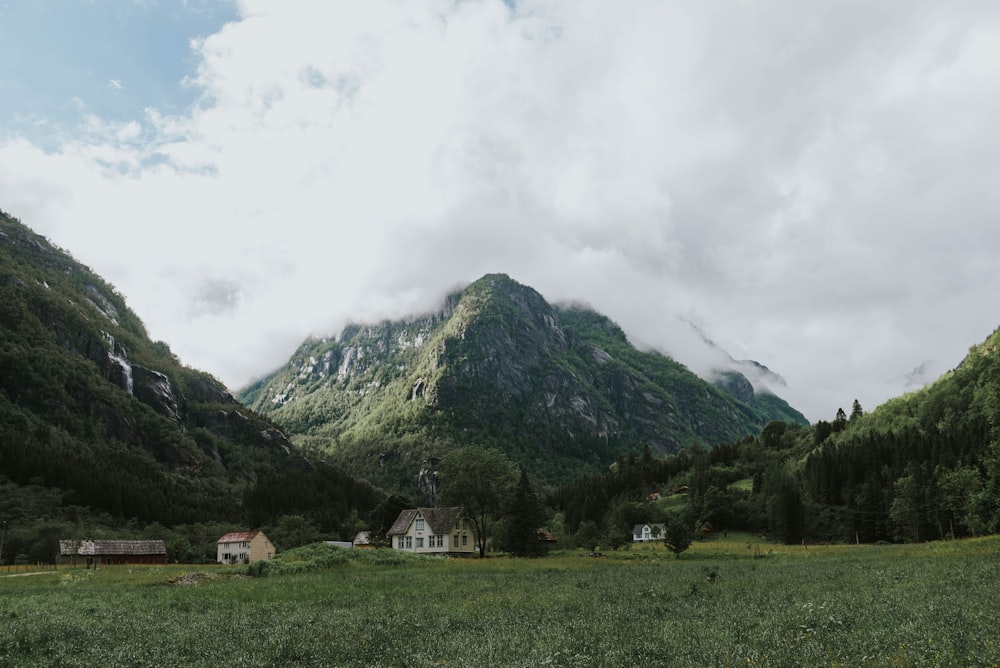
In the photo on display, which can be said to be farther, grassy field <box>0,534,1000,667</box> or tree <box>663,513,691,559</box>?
tree <box>663,513,691,559</box>

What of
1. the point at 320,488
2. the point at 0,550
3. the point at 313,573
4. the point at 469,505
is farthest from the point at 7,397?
the point at 313,573

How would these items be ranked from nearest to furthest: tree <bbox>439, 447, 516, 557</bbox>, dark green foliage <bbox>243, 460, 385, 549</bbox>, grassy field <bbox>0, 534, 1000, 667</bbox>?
1. grassy field <bbox>0, 534, 1000, 667</bbox>
2. tree <bbox>439, 447, 516, 557</bbox>
3. dark green foliage <bbox>243, 460, 385, 549</bbox>

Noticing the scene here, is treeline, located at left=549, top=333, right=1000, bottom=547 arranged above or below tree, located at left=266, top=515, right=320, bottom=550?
above

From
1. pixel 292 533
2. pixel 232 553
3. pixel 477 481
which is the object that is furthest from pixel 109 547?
pixel 477 481

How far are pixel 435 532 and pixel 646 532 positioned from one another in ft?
190

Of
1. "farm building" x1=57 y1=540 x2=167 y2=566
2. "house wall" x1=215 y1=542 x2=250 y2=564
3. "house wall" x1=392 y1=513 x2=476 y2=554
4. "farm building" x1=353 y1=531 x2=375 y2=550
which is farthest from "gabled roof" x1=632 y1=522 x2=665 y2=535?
"farm building" x1=57 y1=540 x2=167 y2=566

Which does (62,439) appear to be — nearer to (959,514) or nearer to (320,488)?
(320,488)

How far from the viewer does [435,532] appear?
11462cm

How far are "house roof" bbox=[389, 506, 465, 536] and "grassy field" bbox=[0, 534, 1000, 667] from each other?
75047 millimetres

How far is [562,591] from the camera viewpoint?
35844mm

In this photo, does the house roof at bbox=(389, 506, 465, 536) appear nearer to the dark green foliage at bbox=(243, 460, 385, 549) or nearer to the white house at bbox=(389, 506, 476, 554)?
the white house at bbox=(389, 506, 476, 554)

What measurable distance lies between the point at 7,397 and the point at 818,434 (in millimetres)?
246854

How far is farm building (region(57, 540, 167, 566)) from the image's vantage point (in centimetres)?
10112

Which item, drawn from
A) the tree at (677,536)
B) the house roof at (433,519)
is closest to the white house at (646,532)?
the house roof at (433,519)
